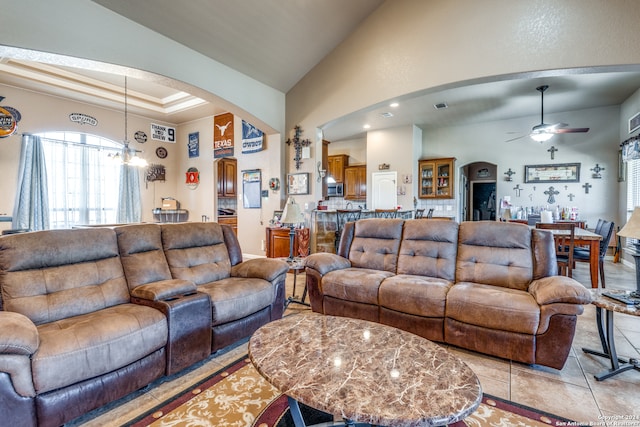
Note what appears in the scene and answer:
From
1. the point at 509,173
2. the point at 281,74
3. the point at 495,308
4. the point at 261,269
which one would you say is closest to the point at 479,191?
the point at 509,173

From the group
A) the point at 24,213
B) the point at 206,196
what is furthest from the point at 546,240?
the point at 24,213

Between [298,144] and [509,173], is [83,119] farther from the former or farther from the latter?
[509,173]

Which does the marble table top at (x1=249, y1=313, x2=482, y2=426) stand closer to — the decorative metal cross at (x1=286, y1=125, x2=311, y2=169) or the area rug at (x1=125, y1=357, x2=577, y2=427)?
the area rug at (x1=125, y1=357, x2=577, y2=427)

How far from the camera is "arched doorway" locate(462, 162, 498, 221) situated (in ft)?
31.7

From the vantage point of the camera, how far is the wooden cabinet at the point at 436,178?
26.1ft

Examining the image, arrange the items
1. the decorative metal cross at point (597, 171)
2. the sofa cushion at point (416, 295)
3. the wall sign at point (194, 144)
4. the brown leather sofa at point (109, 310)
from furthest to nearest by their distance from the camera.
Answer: the wall sign at point (194, 144), the decorative metal cross at point (597, 171), the sofa cushion at point (416, 295), the brown leather sofa at point (109, 310)

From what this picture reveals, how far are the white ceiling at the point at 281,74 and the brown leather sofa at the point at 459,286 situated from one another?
2.25 metres

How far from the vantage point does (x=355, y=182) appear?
9148 millimetres

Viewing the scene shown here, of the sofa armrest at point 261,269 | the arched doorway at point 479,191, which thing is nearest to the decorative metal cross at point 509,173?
the arched doorway at point 479,191

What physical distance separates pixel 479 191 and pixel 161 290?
10966 millimetres

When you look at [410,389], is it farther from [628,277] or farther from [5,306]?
[628,277]

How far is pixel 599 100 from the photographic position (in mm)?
6176

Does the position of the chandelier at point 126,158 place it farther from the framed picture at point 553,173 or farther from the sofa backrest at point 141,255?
the framed picture at point 553,173

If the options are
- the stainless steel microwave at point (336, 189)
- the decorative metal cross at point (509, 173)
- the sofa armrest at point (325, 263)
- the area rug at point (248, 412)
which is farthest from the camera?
the stainless steel microwave at point (336, 189)
